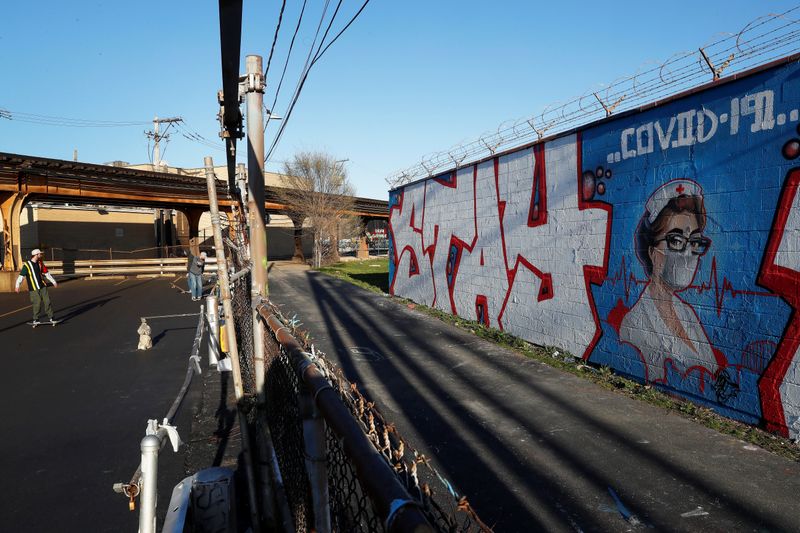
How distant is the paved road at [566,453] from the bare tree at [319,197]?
25.6 metres

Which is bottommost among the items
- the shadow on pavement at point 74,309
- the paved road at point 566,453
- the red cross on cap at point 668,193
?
the paved road at point 566,453

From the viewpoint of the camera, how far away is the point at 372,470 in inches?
46.1

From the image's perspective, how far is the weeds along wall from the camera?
16.5 feet

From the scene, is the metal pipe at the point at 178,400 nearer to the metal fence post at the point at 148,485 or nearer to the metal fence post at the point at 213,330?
the metal fence post at the point at 148,485

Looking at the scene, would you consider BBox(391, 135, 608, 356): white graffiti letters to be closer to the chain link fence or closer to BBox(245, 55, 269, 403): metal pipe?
the chain link fence

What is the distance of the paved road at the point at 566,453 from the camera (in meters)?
3.70

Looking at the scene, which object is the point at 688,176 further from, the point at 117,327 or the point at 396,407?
the point at 117,327

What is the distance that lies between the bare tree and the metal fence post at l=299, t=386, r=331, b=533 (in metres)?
31.6

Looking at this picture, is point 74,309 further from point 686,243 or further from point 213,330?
point 686,243

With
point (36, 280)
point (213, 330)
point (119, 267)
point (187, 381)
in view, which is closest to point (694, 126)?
point (187, 381)

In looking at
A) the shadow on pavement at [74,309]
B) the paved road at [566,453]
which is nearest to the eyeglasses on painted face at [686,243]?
the paved road at [566,453]

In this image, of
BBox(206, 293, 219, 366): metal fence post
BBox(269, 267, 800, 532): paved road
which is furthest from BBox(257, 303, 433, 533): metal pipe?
BBox(206, 293, 219, 366): metal fence post

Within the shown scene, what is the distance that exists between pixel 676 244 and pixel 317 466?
18.8ft

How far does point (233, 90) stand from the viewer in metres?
5.70
